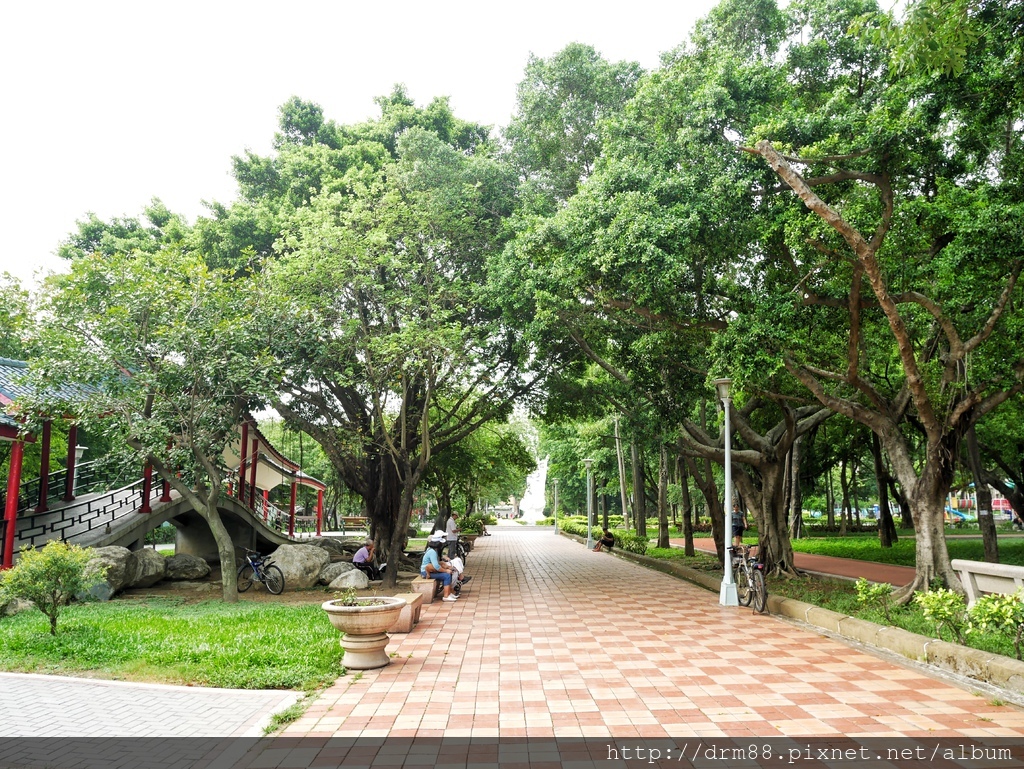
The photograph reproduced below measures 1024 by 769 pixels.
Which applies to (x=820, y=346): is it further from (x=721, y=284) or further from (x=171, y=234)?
(x=171, y=234)

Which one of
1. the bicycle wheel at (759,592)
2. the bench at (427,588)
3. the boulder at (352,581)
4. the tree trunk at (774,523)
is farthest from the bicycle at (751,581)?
the boulder at (352,581)

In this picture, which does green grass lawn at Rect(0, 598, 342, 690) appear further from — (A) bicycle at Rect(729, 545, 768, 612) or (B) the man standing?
(A) bicycle at Rect(729, 545, 768, 612)

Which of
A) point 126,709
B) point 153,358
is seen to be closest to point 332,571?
point 153,358

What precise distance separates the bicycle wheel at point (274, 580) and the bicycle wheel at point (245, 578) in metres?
0.48

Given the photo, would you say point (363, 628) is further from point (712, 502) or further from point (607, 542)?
point (607, 542)

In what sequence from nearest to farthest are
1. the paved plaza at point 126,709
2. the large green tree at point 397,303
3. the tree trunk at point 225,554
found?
1. the paved plaza at point 126,709
2. the tree trunk at point 225,554
3. the large green tree at point 397,303

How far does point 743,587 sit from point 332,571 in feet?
30.0

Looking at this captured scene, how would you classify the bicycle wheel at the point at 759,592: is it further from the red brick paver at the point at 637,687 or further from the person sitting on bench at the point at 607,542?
the person sitting on bench at the point at 607,542

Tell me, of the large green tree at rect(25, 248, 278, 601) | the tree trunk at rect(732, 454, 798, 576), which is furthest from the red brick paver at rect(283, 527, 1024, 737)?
the large green tree at rect(25, 248, 278, 601)

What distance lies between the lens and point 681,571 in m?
16.8

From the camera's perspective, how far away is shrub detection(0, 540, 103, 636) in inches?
327

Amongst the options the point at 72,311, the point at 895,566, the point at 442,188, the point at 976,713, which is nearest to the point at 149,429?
the point at 72,311

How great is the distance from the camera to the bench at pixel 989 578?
6.97 m

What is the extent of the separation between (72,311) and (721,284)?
476 inches
